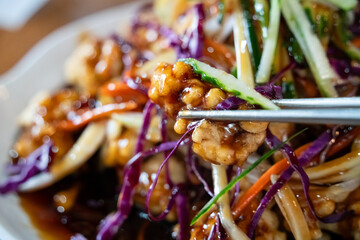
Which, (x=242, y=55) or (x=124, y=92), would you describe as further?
(x=124, y=92)

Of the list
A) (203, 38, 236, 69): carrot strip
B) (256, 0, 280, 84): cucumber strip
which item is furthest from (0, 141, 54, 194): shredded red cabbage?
(256, 0, 280, 84): cucumber strip

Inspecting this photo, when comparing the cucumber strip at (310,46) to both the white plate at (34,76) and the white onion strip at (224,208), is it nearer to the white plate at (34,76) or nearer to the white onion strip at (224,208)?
the white onion strip at (224,208)

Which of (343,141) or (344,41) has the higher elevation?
(344,41)

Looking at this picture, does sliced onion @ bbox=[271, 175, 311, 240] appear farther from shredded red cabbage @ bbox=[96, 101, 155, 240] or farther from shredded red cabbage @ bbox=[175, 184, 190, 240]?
shredded red cabbage @ bbox=[96, 101, 155, 240]

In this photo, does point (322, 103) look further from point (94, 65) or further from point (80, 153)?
point (94, 65)

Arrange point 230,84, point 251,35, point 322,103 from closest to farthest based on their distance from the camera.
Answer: point 322,103, point 230,84, point 251,35

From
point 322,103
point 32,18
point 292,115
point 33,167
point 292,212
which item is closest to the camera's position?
point 292,115

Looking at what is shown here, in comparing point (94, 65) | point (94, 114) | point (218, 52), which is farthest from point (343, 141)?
point (94, 65)
